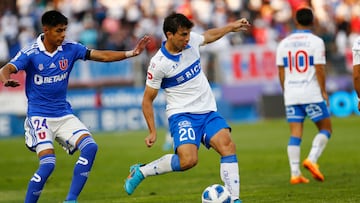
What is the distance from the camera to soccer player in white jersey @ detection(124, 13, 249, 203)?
39.2ft

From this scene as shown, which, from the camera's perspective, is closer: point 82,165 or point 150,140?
point 150,140

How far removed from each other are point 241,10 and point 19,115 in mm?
12632

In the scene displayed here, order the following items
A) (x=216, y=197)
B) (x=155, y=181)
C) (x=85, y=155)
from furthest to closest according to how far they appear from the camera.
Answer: (x=155, y=181) → (x=85, y=155) → (x=216, y=197)

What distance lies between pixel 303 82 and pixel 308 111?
0.49 m

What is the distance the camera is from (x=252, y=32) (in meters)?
37.8

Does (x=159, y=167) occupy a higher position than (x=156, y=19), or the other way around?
(x=156, y=19)

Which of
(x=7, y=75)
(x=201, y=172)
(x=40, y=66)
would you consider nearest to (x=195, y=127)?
(x=40, y=66)

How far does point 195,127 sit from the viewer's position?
1212cm

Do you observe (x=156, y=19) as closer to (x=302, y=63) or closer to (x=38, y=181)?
(x=302, y=63)

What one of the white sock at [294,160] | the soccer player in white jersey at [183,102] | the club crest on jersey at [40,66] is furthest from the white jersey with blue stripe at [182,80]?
the white sock at [294,160]

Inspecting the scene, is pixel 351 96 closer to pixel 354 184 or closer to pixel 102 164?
pixel 102 164

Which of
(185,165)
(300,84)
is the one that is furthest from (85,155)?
(300,84)

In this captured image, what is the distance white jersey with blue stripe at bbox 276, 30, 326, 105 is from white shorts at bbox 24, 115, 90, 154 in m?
4.50

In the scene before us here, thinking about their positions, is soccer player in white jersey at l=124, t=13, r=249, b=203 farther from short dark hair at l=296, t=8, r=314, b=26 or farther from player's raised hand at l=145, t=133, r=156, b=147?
short dark hair at l=296, t=8, r=314, b=26
